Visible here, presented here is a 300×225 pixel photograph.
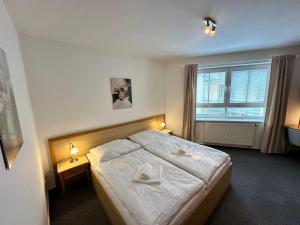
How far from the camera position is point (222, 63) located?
3266 mm

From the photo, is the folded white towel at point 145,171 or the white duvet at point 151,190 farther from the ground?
the folded white towel at point 145,171

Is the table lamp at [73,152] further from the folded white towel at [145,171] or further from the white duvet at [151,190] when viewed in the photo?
the folded white towel at [145,171]

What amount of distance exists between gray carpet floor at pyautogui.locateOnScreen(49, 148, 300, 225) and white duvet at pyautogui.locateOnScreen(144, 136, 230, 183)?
54cm

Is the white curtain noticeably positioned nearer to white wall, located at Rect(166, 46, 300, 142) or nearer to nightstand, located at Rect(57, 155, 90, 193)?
white wall, located at Rect(166, 46, 300, 142)

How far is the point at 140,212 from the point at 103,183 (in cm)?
72

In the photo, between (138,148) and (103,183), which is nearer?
(103,183)

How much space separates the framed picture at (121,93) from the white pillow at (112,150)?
847 mm

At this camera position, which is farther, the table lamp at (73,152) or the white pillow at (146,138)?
the white pillow at (146,138)

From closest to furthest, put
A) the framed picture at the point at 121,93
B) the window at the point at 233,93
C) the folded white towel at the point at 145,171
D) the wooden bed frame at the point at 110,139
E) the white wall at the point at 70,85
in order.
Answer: the wooden bed frame at the point at 110,139
the folded white towel at the point at 145,171
the white wall at the point at 70,85
the framed picture at the point at 121,93
the window at the point at 233,93

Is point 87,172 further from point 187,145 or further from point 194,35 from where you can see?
point 194,35

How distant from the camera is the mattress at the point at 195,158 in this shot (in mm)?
1714

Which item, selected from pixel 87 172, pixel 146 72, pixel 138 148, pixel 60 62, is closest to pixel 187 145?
pixel 138 148

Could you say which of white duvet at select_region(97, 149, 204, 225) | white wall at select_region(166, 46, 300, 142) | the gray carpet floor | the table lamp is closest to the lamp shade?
the table lamp

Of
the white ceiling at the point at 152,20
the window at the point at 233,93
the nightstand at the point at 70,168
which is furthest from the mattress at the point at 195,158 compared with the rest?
the white ceiling at the point at 152,20
